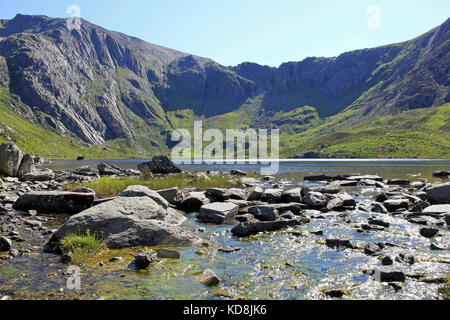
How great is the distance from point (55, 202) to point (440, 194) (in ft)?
102

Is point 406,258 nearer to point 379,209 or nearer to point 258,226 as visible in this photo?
point 258,226

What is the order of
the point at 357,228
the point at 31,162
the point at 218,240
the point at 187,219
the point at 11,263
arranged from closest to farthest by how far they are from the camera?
1. the point at 11,263
2. the point at 218,240
3. the point at 357,228
4. the point at 187,219
5. the point at 31,162

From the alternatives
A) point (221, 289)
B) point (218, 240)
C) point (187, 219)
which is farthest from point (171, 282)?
point (187, 219)

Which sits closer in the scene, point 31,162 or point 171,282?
point 171,282

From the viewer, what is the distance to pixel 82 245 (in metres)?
11.4

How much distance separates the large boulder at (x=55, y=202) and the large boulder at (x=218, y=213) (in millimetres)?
8181

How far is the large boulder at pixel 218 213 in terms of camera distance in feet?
61.4

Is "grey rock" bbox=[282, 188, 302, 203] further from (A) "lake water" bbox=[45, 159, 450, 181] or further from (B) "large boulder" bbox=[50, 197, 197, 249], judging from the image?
(A) "lake water" bbox=[45, 159, 450, 181]

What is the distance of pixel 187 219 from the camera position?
19.5 metres

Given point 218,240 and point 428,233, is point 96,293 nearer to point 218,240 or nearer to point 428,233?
point 218,240

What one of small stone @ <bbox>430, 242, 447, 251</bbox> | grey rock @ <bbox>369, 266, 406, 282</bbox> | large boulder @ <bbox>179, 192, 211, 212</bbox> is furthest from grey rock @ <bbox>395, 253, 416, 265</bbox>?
large boulder @ <bbox>179, 192, 211, 212</bbox>

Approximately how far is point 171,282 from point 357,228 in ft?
39.8

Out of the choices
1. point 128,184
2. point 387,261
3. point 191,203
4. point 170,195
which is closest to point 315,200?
point 191,203
